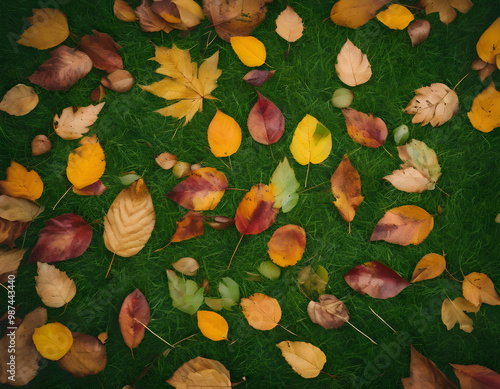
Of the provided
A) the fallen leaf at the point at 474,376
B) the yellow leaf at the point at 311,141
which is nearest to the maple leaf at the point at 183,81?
the yellow leaf at the point at 311,141

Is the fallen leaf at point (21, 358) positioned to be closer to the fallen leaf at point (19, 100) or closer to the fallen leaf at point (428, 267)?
the fallen leaf at point (19, 100)

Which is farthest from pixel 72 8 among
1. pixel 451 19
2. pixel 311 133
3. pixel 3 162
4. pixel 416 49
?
pixel 451 19

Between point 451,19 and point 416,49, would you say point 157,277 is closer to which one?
point 416,49

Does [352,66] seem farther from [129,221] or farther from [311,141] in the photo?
[129,221]

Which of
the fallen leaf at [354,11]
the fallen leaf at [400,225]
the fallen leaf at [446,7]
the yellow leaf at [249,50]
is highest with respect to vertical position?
the fallen leaf at [446,7]

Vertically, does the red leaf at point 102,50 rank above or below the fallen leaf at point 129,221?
above
